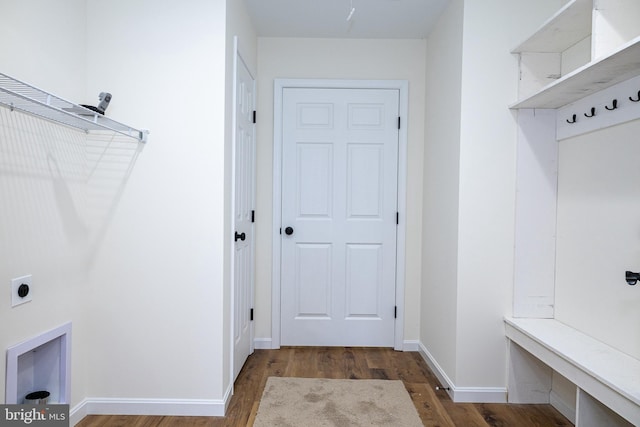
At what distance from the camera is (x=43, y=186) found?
1837 millimetres

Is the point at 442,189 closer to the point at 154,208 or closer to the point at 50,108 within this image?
the point at 154,208

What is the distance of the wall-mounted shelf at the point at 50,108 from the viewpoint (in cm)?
142

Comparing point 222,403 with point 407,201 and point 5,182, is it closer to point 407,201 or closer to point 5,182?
point 5,182

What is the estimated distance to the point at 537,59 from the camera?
236 cm

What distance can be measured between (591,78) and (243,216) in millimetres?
2105

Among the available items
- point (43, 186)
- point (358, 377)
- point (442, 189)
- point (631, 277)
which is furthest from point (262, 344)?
point (631, 277)

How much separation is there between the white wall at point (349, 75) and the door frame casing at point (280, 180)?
43 millimetres

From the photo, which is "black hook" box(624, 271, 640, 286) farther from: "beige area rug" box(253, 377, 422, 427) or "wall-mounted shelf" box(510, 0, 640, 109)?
"beige area rug" box(253, 377, 422, 427)

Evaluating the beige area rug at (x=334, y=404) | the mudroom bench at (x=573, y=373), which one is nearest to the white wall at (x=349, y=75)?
the beige area rug at (x=334, y=404)

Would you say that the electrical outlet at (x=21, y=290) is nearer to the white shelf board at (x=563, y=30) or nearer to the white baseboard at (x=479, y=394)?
the white baseboard at (x=479, y=394)

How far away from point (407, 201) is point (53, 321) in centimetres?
248

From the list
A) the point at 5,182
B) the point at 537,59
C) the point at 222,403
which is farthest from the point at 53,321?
the point at 537,59

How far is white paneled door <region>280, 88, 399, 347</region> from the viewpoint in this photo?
328 cm

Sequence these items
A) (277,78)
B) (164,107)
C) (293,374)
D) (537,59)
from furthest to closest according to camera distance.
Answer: (277,78), (293,374), (537,59), (164,107)
